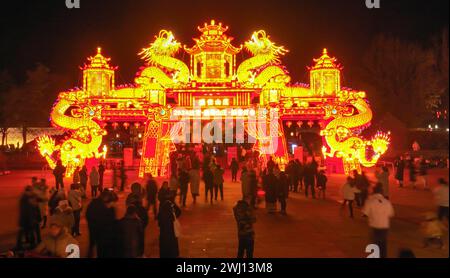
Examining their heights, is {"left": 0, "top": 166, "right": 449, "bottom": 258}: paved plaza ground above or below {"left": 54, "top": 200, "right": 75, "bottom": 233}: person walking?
below

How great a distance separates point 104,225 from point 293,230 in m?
4.61

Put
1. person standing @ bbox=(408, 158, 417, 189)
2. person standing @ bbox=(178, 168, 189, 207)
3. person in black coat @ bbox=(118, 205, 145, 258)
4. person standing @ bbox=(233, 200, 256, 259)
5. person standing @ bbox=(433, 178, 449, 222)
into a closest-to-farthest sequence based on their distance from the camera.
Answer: person standing @ bbox=(433, 178, 449, 222)
person in black coat @ bbox=(118, 205, 145, 258)
person standing @ bbox=(233, 200, 256, 259)
person standing @ bbox=(178, 168, 189, 207)
person standing @ bbox=(408, 158, 417, 189)

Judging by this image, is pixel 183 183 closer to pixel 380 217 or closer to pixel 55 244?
pixel 55 244

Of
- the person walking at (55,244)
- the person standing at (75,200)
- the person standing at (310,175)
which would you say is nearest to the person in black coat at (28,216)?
the person standing at (75,200)

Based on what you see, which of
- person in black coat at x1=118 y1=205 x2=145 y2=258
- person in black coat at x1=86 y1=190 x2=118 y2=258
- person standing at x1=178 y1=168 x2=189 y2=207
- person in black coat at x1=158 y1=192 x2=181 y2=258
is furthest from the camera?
person standing at x1=178 y1=168 x2=189 y2=207

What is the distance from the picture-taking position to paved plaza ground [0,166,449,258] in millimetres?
7656

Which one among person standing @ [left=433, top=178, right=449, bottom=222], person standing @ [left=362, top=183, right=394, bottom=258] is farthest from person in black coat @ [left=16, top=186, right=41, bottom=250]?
person standing @ [left=433, top=178, right=449, bottom=222]

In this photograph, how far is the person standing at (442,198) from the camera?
180 inches

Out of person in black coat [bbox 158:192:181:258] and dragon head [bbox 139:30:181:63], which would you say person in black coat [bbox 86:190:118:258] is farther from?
dragon head [bbox 139:30:181:63]

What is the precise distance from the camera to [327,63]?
2198cm

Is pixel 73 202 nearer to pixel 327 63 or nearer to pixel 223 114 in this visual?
pixel 223 114
